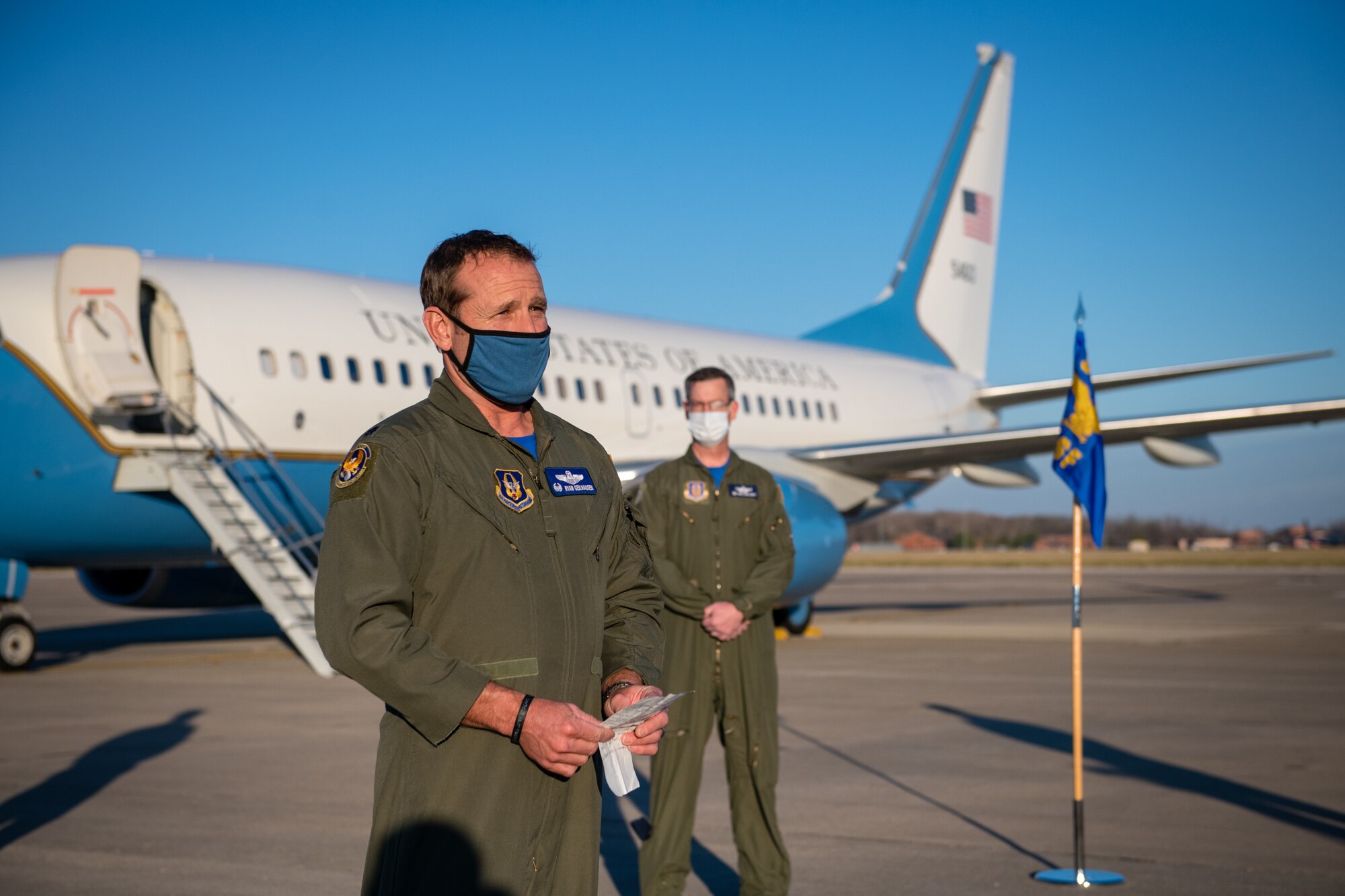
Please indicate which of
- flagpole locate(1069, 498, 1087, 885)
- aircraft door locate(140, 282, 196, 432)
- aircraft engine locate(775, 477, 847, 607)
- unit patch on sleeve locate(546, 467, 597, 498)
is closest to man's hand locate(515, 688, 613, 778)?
unit patch on sleeve locate(546, 467, 597, 498)

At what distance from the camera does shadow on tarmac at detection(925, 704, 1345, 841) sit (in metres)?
5.45

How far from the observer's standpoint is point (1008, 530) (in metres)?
120

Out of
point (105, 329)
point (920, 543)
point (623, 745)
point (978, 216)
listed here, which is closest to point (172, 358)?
point (105, 329)

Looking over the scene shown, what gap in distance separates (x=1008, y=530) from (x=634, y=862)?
11845 centimetres

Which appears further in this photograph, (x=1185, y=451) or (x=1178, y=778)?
(x=1185, y=451)

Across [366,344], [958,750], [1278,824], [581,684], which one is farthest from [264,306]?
[581,684]

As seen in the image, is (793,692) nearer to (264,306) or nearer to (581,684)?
(264,306)

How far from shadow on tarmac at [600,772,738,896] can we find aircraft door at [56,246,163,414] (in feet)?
21.1

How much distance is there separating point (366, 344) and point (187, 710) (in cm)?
432

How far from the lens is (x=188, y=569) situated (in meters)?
14.3

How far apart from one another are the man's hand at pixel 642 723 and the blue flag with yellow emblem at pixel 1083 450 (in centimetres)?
344

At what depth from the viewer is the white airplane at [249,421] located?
10375 mm

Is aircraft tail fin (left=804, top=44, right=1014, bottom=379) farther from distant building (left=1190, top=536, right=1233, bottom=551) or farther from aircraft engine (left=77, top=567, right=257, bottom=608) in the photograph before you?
distant building (left=1190, top=536, right=1233, bottom=551)

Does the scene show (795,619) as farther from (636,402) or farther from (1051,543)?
(1051,543)
